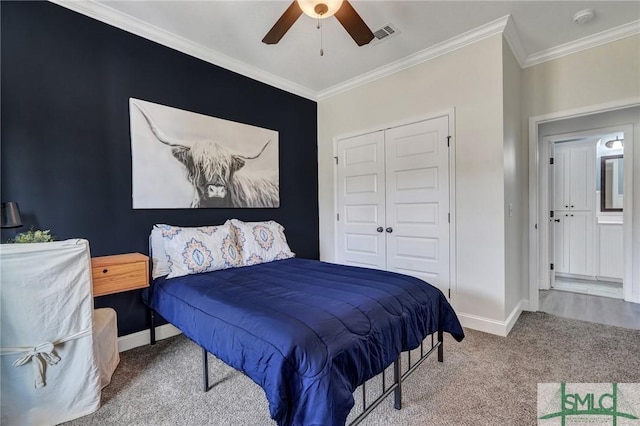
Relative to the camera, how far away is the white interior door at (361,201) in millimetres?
3574

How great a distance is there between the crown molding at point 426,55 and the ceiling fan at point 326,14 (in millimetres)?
1368

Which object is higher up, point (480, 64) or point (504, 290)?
point (480, 64)

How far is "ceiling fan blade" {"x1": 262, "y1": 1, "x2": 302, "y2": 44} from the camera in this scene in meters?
1.81

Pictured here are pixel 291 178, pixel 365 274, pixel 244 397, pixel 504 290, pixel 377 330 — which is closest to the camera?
pixel 377 330

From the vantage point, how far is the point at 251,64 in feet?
10.7

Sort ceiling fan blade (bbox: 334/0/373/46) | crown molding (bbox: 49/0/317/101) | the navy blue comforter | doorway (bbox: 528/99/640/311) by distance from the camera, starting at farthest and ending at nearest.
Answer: doorway (bbox: 528/99/640/311), crown molding (bbox: 49/0/317/101), ceiling fan blade (bbox: 334/0/373/46), the navy blue comforter

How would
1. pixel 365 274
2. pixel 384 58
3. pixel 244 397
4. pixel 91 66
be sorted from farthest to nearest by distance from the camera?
pixel 384 58
pixel 91 66
pixel 365 274
pixel 244 397

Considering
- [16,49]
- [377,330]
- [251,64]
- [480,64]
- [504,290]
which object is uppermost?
[251,64]

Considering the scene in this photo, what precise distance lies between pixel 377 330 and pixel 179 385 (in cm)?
144

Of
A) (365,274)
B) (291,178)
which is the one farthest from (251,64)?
(365,274)

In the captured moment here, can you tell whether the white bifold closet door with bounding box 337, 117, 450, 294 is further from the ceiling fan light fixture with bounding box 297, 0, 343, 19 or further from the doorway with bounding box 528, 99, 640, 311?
the ceiling fan light fixture with bounding box 297, 0, 343, 19

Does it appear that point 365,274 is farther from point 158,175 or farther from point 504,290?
point 158,175

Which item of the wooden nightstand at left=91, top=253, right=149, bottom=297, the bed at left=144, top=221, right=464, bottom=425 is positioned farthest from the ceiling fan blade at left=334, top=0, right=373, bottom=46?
the wooden nightstand at left=91, top=253, right=149, bottom=297

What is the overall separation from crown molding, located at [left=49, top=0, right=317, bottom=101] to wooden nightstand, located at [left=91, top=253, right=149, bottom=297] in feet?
6.36
